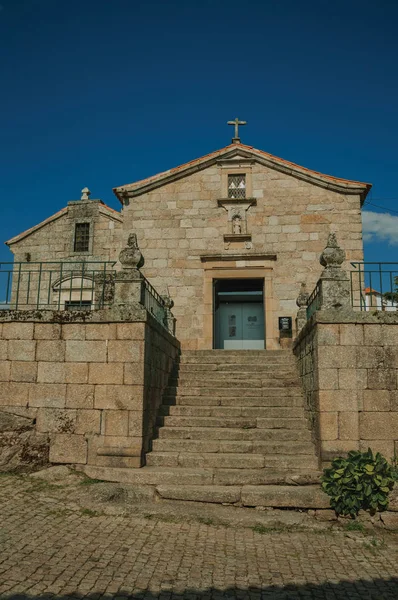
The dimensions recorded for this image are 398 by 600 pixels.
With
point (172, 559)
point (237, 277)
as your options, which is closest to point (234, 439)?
point (172, 559)

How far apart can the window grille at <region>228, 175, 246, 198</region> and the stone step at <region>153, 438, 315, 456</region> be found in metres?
7.71

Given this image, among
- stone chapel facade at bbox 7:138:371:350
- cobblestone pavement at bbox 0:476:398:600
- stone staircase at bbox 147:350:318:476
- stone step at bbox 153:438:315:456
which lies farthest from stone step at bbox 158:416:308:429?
stone chapel facade at bbox 7:138:371:350

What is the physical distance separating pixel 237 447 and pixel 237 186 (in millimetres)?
8060

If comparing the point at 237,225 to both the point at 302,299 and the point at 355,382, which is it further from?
the point at 355,382

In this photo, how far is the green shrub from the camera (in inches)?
231

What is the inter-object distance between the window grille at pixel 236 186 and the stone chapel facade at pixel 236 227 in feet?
0.09

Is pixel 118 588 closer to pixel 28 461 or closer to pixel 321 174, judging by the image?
pixel 28 461

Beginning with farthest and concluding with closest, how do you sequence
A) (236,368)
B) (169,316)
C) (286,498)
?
(169,316), (236,368), (286,498)

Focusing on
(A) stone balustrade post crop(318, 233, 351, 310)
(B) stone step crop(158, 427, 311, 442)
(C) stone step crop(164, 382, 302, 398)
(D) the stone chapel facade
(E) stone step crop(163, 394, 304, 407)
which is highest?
(D) the stone chapel facade

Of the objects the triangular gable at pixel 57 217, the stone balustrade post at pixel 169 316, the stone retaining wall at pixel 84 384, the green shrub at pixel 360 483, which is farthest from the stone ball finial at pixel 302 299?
the triangular gable at pixel 57 217

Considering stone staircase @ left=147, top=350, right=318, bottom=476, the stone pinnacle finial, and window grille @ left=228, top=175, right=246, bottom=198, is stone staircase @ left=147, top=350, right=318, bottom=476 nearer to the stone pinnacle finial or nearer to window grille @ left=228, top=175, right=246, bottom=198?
window grille @ left=228, top=175, right=246, bottom=198

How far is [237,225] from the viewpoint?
41.6 feet

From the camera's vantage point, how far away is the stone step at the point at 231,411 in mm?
8094

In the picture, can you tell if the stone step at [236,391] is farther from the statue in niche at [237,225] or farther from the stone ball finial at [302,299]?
the statue in niche at [237,225]
